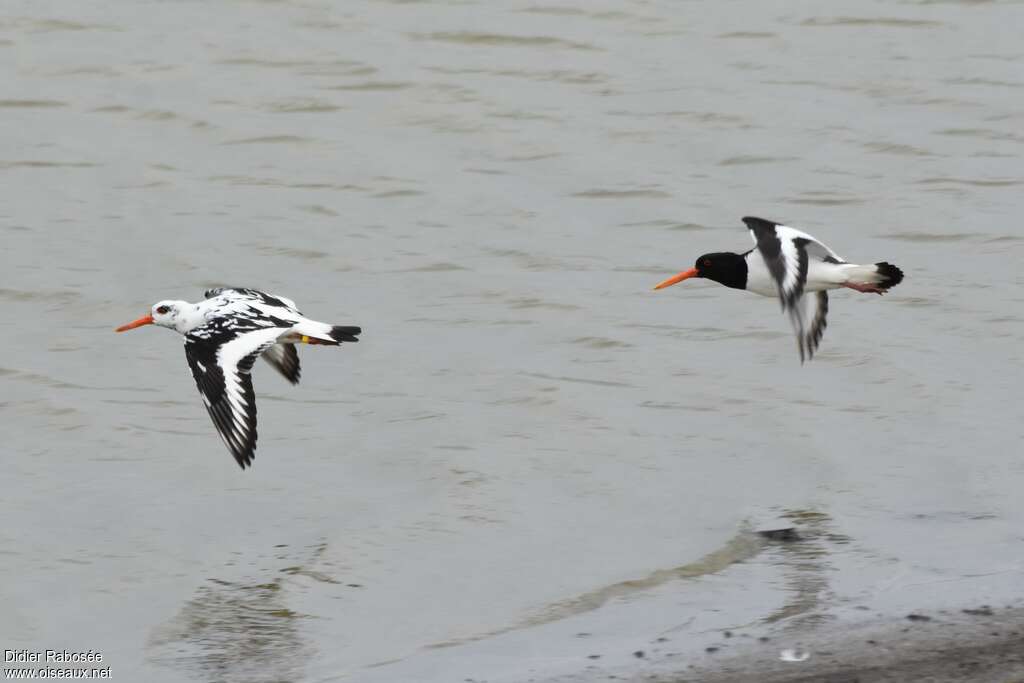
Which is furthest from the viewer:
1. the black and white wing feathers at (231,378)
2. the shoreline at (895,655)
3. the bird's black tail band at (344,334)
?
the bird's black tail band at (344,334)

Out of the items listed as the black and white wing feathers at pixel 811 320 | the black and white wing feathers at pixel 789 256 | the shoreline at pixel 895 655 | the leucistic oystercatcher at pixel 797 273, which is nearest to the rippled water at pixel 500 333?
the shoreline at pixel 895 655

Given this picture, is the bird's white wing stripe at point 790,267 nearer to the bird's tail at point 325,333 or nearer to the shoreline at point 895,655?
the bird's tail at point 325,333

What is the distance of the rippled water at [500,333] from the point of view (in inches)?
267

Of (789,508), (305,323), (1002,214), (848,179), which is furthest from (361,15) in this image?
(789,508)

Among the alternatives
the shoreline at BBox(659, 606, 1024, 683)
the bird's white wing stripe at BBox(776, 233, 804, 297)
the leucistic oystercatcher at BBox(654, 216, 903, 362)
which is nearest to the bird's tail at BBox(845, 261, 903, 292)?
the leucistic oystercatcher at BBox(654, 216, 903, 362)

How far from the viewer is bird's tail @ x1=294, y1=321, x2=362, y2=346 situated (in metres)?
8.07

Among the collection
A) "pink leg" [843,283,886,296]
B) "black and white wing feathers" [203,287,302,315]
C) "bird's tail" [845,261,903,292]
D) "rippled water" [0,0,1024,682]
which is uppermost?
"bird's tail" [845,261,903,292]

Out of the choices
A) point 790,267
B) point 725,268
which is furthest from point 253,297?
point 790,267

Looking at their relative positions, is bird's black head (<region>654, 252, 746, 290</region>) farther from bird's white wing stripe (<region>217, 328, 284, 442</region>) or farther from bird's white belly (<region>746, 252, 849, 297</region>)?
bird's white wing stripe (<region>217, 328, 284, 442</region>)

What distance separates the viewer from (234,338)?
835cm

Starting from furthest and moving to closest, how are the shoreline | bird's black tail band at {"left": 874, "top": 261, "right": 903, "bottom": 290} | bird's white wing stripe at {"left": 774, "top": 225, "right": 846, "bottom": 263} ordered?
bird's white wing stripe at {"left": 774, "top": 225, "right": 846, "bottom": 263}, bird's black tail band at {"left": 874, "top": 261, "right": 903, "bottom": 290}, the shoreline

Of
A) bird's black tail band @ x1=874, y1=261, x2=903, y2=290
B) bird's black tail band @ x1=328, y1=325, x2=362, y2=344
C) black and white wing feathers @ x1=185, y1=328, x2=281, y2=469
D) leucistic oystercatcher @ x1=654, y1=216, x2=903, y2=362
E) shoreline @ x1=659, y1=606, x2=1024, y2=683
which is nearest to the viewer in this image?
shoreline @ x1=659, y1=606, x2=1024, y2=683

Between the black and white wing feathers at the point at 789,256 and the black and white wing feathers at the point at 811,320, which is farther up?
the black and white wing feathers at the point at 789,256

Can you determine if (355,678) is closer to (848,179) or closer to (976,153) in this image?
(848,179)
